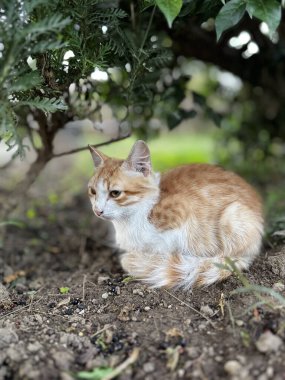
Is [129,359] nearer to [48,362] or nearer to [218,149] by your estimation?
[48,362]

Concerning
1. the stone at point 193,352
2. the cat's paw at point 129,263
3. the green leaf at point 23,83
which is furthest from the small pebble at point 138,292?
the green leaf at point 23,83

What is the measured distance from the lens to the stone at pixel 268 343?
1861 mm

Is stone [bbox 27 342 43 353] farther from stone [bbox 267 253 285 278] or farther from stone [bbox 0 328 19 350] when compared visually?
stone [bbox 267 253 285 278]

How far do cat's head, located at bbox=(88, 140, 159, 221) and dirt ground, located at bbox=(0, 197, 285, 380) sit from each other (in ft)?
1.39

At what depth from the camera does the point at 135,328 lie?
7.06ft

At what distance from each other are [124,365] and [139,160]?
1079 millimetres

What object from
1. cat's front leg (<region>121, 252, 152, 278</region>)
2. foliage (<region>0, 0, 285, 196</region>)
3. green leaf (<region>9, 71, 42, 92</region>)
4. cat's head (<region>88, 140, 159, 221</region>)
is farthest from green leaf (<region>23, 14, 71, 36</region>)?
cat's front leg (<region>121, 252, 152, 278</region>)

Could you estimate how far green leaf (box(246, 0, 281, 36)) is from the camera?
6.99ft

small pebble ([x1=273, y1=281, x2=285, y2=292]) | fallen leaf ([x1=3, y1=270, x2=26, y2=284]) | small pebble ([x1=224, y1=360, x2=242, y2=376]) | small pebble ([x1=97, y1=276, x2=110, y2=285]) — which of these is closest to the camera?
small pebble ([x1=224, y1=360, x2=242, y2=376])

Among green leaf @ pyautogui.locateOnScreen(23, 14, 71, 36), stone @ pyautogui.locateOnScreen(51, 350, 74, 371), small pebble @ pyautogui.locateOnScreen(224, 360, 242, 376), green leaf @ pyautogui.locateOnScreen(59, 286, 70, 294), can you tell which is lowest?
small pebble @ pyautogui.locateOnScreen(224, 360, 242, 376)

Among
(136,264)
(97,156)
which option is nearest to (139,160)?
(97,156)

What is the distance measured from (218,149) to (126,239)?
119 inches

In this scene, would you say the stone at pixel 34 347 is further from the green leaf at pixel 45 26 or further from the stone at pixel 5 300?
the green leaf at pixel 45 26

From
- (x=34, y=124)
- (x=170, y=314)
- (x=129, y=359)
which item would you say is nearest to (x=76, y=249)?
(x=34, y=124)
